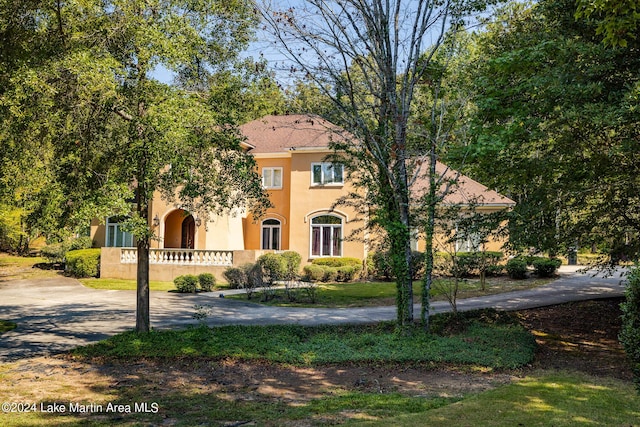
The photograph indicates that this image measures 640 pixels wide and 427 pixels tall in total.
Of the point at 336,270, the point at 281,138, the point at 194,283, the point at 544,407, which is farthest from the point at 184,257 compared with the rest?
the point at 544,407

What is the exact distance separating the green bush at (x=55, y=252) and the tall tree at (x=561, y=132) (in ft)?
78.8

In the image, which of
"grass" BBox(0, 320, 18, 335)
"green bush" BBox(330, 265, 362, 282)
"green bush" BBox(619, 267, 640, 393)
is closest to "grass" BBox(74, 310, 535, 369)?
"green bush" BBox(619, 267, 640, 393)

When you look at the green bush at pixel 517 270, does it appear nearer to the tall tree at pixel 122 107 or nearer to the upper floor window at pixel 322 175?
the upper floor window at pixel 322 175

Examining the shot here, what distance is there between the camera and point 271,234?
28.0 meters

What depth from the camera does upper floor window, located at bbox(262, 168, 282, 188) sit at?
27906mm

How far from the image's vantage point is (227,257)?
2320cm

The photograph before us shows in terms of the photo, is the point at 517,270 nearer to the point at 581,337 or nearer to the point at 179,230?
the point at 581,337

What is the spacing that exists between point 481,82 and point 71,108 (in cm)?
841

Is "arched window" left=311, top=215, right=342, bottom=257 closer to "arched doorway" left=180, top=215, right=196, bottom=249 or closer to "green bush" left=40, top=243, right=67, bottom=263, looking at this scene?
"arched doorway" left=180, top=215, right=196, bottom=249

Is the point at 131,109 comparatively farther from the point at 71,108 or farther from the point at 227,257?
the point at 227,257

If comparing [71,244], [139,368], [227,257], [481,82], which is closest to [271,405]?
[139,368]

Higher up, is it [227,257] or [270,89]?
[270,89]

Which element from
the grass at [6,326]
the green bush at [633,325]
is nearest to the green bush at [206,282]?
the grass at [6,326]

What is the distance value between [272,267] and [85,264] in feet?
31.8
